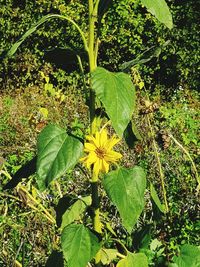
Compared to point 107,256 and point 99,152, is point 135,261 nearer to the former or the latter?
point 107,256

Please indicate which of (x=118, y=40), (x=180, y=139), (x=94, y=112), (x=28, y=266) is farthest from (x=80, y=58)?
(x=118, y=40)

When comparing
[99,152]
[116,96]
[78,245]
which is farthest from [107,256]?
[116,96]

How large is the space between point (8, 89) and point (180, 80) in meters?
2.53

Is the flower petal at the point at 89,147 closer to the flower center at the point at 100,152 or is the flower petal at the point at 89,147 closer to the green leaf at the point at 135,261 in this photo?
the flower center at the point at 100,152

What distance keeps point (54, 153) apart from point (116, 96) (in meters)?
0.19

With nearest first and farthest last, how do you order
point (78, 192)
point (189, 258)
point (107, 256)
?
point (107, 256)
point (189, 258)
point (78, 192)

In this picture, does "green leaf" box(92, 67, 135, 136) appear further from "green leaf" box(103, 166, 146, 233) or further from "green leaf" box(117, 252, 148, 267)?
"green leaf" box(117, 252, 148, 267)

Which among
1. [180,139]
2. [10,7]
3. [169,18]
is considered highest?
[10,7]

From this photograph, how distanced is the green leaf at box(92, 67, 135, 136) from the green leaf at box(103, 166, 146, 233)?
7.6 inches

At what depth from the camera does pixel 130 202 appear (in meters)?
1.20

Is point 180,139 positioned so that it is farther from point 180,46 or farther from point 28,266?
point 180,46

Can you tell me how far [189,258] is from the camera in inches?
65.8

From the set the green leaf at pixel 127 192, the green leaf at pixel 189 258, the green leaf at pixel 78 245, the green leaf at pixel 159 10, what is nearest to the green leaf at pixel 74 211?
the green leaf at pixel 78 245

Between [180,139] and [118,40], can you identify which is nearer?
[180,139]
